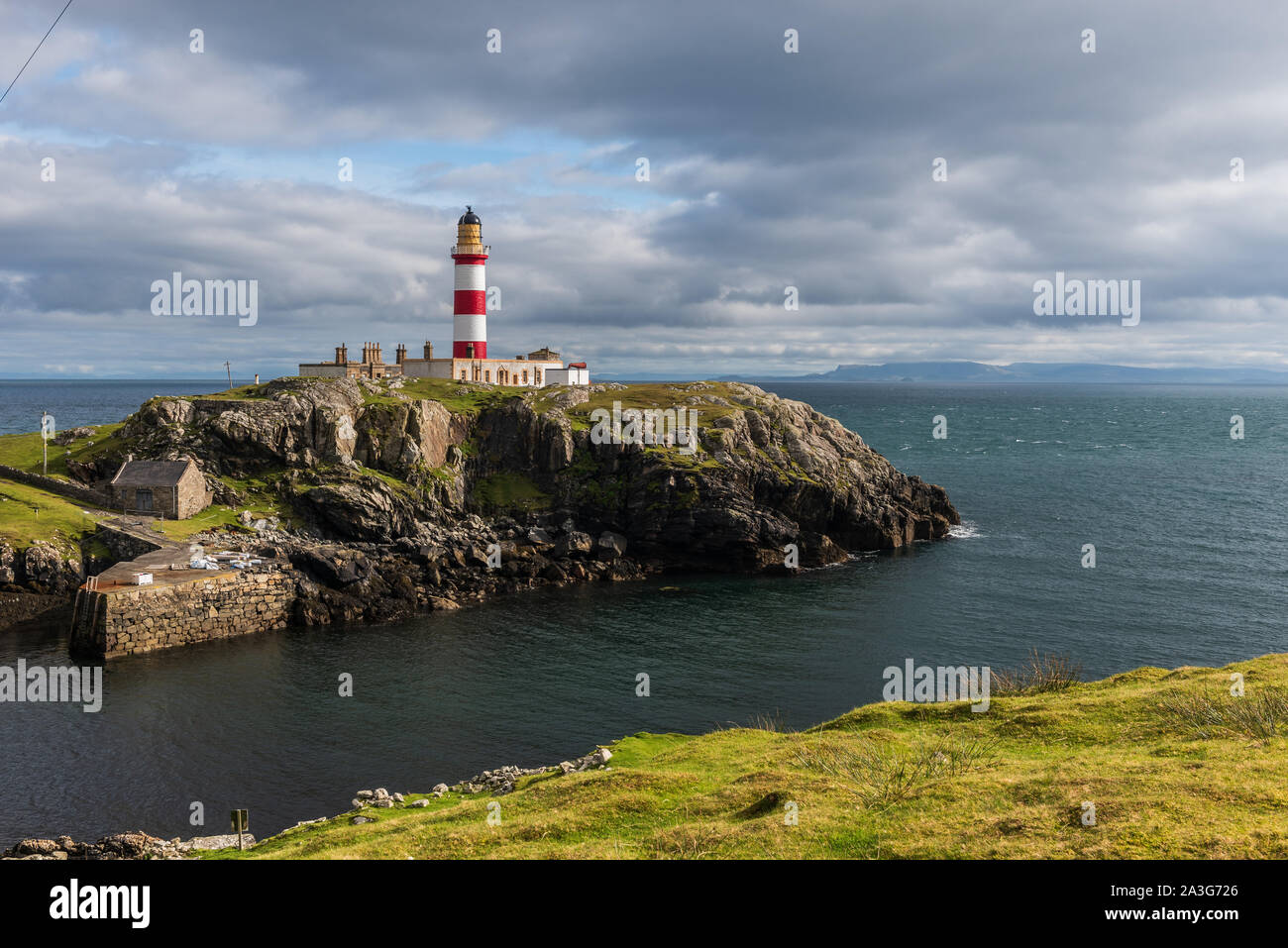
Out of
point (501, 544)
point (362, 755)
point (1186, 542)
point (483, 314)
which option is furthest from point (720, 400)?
point (362, 755)

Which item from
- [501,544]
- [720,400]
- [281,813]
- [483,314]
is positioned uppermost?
[483,314]

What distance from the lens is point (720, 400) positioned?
11625 cm

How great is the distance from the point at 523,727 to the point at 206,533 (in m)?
43.4

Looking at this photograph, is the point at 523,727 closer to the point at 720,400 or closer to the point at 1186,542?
the point at 720,400

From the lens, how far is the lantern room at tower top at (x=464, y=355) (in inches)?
4471

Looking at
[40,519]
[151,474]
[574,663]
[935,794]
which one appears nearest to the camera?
[935,794]
